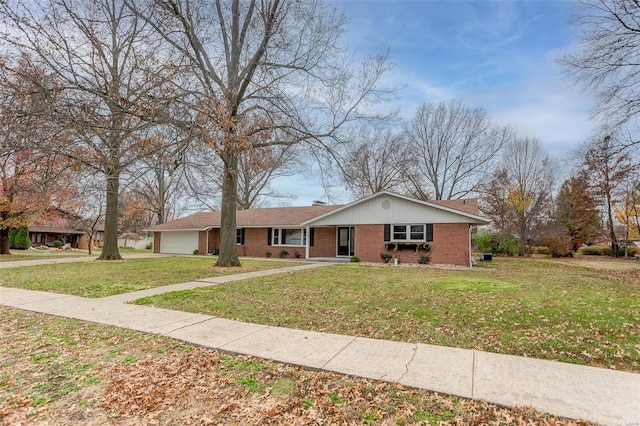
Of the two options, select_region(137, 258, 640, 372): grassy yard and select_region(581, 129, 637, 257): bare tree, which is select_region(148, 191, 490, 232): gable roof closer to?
select_region(581, 129, 637, 257): bare tree

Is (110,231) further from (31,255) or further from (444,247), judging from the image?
(444,247)

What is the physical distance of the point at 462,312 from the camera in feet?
20.7

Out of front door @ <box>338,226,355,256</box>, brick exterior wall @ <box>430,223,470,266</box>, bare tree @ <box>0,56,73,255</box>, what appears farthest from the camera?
front door @ <box>338,226,355,256</box>

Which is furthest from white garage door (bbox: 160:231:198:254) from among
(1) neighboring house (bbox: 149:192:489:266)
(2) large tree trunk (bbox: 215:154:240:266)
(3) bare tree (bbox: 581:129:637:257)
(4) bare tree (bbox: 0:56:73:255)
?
(3) bare tree (bbox: 581:129:637:257)

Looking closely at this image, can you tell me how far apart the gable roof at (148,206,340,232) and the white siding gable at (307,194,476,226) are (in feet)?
11.4

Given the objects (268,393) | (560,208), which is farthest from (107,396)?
(560,208)

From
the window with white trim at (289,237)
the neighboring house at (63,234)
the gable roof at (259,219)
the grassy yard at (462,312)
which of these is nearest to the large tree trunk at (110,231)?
the gable roof at (259,219)

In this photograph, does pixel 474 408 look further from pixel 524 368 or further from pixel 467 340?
pixel 467 340

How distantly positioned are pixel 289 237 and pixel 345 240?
13.4 feet

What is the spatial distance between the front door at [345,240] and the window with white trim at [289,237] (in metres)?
2.49

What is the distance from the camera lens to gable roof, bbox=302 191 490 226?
16938 mm

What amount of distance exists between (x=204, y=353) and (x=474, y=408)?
3231 millimetres

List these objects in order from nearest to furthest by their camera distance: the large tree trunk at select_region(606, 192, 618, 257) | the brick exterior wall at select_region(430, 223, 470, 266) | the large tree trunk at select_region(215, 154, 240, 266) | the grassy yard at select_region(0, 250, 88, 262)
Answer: the large tree trunk at select_region(215, 154, 240, 266) < the brick exterior wall at select_region(430, 223, 470, 266) < the grassy yard at select_region(0, 250, 88, 262) < the large tree trunk at select_region(606, 192, 618, 257)

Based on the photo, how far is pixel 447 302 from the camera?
715 cm
